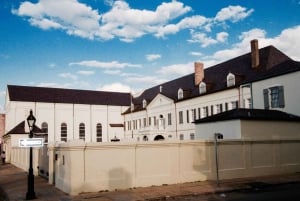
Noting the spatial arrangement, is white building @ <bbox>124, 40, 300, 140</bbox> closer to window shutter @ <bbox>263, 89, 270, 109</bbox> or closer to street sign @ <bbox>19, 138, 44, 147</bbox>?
window shutter @ <bbox>263, 89, 270, 109</bbox>

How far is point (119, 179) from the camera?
1658 cm

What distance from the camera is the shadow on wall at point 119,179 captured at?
1641 cm

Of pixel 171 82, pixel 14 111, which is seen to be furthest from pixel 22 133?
pixel 171 82

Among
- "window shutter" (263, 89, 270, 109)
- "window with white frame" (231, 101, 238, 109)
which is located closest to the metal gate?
"window shutter" (263, 89, 270, 109)

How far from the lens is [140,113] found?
209 feet

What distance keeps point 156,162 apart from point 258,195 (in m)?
5.41

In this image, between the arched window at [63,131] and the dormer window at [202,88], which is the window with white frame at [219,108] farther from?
the arched window at [63,131]

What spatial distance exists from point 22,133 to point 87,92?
101 feet

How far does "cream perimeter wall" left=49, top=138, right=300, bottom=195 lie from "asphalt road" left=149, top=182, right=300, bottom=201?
321 centimetres

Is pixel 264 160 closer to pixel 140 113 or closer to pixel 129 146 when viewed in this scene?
pixel 129 146

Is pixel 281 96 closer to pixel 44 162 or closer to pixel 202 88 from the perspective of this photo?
pixel 202 88

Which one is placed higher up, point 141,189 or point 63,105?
point 63,105

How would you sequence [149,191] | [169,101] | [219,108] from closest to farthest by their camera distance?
[149,191]
[219,108]
[169,101]

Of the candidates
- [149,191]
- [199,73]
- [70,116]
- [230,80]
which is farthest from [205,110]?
[70,116]
